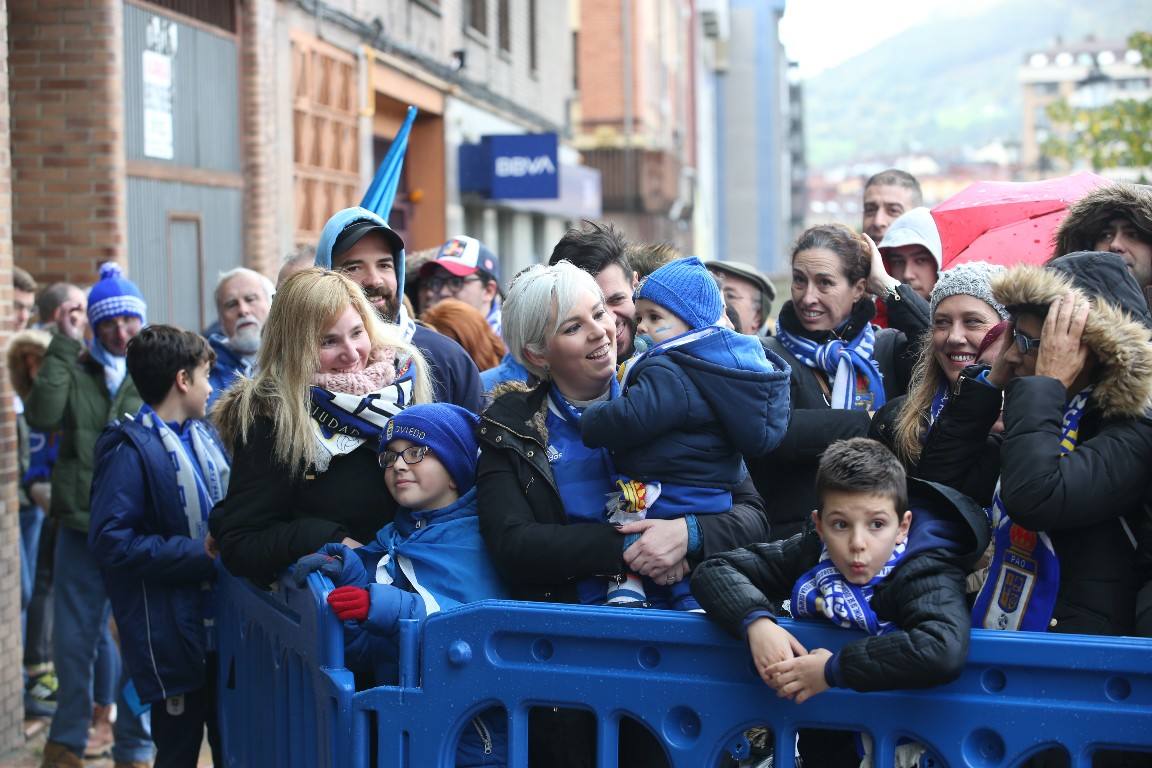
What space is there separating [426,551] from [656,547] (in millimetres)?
562

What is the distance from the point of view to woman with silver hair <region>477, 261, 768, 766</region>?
10.3 ft

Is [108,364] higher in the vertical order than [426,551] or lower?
higher

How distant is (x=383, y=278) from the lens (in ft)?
14.7

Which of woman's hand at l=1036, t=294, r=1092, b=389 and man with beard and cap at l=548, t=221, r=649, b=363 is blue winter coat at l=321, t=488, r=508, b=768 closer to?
man with beard and cap at l=548, t=221, r=649, b=363

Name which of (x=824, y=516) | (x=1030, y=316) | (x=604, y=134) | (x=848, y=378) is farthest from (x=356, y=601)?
(x=604, y=134)

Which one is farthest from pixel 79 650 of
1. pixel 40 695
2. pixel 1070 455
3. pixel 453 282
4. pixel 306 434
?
pixel 1070 455

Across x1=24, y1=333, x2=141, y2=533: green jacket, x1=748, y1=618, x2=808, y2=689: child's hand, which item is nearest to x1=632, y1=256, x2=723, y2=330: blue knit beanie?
x1=748, y1=618, x2=808, y2=689: child's hand

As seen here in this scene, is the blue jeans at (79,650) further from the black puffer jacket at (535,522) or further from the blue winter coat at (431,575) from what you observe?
the black puffer jacket at (535,522)

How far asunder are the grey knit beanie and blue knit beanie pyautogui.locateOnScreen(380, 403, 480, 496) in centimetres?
133

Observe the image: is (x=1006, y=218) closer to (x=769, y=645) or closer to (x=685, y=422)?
(x=685, y=422)

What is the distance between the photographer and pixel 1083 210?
3.89 m

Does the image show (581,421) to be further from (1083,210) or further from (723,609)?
(1083,210)

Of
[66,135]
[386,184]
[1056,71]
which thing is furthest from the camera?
[1056,71]

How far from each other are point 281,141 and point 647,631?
983cm
